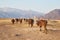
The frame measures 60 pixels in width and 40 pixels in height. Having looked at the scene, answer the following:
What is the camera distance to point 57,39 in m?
20.2

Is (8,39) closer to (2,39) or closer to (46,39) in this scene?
(2,39)

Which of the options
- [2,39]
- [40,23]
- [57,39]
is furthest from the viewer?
[40,23]

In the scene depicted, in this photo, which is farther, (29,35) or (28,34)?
(28,34)

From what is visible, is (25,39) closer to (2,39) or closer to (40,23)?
(2,39)

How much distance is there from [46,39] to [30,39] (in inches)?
66.1

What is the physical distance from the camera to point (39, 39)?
63.7ft

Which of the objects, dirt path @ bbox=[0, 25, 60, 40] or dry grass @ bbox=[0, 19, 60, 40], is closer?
dirt path @ bbox=[0, 25, 60, 40]

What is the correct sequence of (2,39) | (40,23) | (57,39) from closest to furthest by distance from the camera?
(2,39) < (57,39) < (40,23)

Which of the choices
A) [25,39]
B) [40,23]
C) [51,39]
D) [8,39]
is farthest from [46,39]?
[40,23]

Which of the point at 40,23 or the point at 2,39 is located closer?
the point at 2,39

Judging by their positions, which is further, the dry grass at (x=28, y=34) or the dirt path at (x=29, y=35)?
the dry grass at (x=28, y=34)

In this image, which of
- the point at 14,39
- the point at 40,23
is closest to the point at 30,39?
the point at 14,39

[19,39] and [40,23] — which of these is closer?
[19,39]

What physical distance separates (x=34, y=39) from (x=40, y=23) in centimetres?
840
